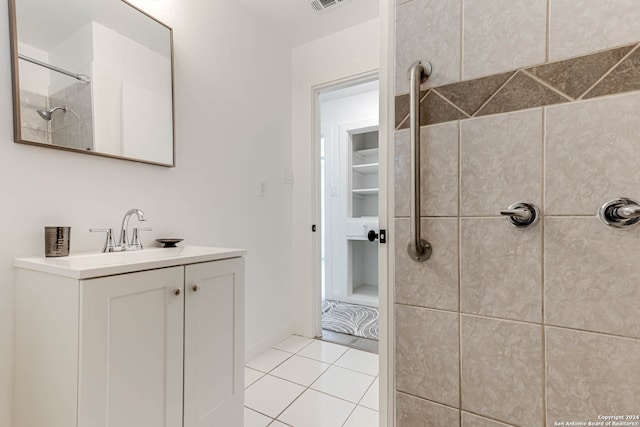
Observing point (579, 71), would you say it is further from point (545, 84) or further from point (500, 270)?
point (500, 270)

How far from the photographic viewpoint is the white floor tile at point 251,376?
5.74 feet

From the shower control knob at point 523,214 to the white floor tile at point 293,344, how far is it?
75.0 inches

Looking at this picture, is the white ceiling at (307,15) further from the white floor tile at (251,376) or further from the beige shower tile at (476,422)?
the white floor tile at (251,376)

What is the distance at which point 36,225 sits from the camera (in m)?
1.10

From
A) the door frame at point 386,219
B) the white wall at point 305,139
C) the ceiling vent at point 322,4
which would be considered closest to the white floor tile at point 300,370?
the white wall at point 305,139

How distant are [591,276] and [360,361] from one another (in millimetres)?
1677

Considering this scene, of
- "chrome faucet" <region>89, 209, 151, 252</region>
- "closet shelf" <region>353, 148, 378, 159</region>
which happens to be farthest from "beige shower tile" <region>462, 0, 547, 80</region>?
"closet shelf" <region>353, 148, 378, 159</region>

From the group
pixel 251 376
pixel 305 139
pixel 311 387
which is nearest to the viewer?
pixel 311 387

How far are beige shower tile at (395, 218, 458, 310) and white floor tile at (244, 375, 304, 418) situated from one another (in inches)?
43.3

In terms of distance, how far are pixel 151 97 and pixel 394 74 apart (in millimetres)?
1271

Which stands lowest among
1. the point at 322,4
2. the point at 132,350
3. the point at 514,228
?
the point at 132,350

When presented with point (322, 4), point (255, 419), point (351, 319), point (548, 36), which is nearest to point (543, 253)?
point (548, 36)

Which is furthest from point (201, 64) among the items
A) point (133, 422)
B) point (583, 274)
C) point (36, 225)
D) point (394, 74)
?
point (583, 274)

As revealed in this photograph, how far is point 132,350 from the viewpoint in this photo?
0.91m
